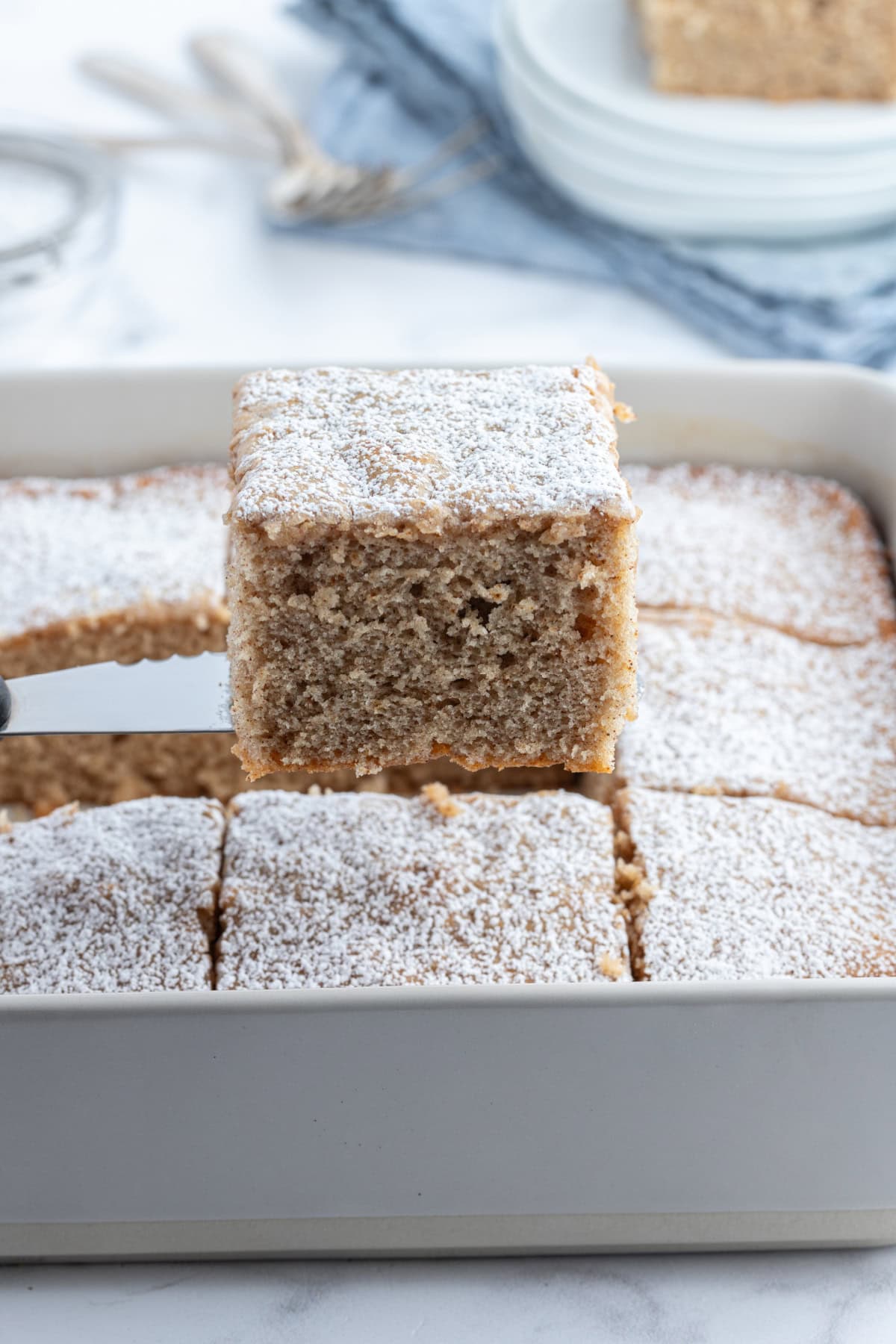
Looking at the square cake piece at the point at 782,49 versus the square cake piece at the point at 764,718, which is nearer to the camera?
the square cake piece at the point at 764,718

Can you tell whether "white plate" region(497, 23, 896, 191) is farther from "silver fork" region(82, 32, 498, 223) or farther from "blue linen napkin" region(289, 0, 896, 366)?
"silver fork" region(82, 32, 498, 223)

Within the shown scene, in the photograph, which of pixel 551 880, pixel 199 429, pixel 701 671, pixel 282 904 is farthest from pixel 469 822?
pixel 199 429

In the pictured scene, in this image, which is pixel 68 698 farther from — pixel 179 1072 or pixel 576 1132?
pixel 576 1132

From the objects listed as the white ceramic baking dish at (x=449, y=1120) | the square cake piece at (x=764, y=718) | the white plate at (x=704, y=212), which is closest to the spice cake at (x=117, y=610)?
the square cake piece at (x=764, y=718)

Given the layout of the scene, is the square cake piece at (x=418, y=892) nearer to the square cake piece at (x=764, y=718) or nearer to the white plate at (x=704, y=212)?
the square cake piece at (x=764, y=718)

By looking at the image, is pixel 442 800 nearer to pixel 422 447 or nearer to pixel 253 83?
pixel 422 447

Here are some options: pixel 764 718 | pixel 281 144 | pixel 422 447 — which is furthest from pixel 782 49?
pixel 422 447

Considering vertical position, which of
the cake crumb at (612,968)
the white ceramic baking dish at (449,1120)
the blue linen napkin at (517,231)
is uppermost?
the blue linen napkin at (517,231)
